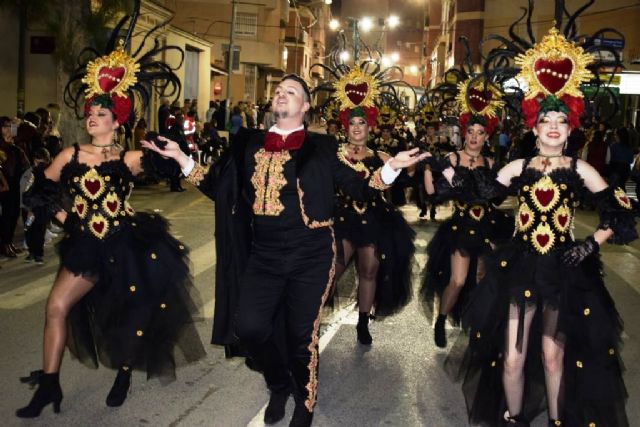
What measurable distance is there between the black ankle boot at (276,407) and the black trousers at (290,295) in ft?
0.50

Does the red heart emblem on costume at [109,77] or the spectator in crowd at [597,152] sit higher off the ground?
the red heart emblem on costume at [109,77]

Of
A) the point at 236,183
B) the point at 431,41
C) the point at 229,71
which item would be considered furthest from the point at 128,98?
the point at 431,41

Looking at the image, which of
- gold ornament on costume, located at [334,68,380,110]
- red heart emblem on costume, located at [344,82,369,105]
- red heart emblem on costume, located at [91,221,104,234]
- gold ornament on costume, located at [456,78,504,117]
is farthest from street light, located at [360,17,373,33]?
red heart emblem on costume, located at [91,221,104,234]

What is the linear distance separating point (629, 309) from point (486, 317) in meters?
5.12

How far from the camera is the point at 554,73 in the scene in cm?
575

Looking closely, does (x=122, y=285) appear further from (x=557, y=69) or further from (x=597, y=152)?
(x=597, y=152)

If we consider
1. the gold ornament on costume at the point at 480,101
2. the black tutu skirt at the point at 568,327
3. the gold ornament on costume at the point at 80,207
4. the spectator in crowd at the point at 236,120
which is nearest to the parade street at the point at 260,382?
the black tutu skirt at the point at 568,327

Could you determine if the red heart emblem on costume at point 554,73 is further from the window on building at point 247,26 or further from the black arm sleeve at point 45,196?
the window on building at point 247,26

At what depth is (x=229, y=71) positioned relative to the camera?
4016 cm

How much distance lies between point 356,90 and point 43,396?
14.7 feet

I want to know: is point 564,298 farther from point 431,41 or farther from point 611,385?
point 431,41

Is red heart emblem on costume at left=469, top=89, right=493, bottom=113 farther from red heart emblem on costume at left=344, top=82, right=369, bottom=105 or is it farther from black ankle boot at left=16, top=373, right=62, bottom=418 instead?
black ankle boot at left=16, top=373, right=62, bottom=418

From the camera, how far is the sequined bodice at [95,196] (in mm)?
6074

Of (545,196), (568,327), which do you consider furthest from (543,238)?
(568,327)
